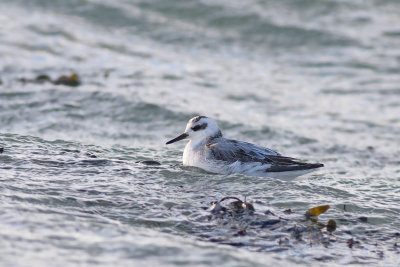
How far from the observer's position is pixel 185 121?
482 inches

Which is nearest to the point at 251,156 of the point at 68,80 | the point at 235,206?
the point at 235,206

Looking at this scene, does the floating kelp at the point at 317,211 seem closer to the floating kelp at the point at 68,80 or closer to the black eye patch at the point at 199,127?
the black eye patch at the point at 199,127

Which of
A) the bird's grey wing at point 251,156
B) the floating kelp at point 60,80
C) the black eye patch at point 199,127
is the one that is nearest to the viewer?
the bird's grey wing at point 251,156

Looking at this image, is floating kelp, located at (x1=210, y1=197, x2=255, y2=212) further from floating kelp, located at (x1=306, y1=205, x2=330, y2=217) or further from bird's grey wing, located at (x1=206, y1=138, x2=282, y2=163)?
bird's grey wing, located at (x1=206, y1=138, x2=282, y2=163)

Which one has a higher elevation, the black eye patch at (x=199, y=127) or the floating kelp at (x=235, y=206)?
the black eye patch at (x=199, y=127)

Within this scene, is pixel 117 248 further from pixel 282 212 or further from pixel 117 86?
pixel 117 86

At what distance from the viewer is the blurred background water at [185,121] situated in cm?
595

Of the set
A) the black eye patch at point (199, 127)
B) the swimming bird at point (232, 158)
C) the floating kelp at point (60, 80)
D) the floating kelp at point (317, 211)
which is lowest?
the floating kelp at point (317, 211)

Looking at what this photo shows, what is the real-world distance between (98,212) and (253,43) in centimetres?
1180

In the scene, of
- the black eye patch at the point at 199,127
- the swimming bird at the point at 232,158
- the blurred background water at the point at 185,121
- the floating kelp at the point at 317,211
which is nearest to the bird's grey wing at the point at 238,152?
the swimming bird at the point at 232,158

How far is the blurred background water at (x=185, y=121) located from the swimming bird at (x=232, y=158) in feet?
0.77

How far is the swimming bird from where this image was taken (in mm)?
8383

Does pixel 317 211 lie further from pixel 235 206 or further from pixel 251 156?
pixel 251 156

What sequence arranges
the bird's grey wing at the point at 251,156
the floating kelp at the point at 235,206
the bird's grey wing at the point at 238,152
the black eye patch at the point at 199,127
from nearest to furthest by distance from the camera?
the floating kelp at the point at 235,206 < the bird's grey wing at the point at 251,156 < the bird's grey wing at the point at 238,152 < the black eye patch at the point at 199,127
